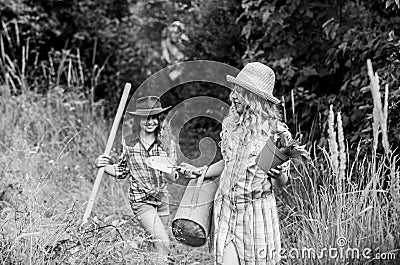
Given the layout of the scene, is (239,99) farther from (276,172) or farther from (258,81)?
(276,172)

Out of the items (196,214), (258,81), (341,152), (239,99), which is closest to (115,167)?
(196,214)

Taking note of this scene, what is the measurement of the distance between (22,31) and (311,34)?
3.99m

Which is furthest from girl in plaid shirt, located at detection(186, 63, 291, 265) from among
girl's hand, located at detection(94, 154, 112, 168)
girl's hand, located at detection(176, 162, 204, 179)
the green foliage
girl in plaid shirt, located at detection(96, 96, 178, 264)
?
the green foliage

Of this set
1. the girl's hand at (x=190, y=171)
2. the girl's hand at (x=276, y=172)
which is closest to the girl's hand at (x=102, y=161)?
the girl's hand at (x=190, y=171)

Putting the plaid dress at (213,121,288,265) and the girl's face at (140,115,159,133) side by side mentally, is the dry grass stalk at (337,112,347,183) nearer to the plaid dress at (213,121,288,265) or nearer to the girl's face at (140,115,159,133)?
the plaid dress at (213,121,288,265)

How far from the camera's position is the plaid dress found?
10.7 ft

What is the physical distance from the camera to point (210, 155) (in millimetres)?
6250

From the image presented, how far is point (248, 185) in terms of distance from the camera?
3.25 meters

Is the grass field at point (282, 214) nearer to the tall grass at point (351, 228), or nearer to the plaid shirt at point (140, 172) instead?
the tall grass at point (351, 228)

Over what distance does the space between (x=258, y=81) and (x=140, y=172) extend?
112 cm

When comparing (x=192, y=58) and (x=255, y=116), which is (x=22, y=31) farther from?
(x=255, y=116)

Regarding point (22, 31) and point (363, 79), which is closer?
point (363, 79)

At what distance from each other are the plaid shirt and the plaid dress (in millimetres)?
841

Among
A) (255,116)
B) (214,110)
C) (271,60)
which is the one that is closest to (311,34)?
(271,60)
